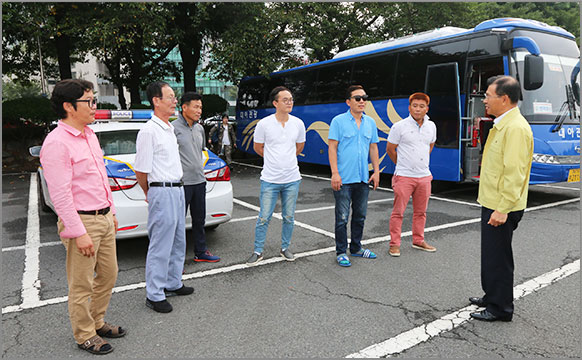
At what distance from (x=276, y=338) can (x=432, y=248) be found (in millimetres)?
2804

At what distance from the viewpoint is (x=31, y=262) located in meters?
4.88

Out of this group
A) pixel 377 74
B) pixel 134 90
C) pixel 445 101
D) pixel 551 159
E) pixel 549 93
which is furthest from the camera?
pixel 134 90

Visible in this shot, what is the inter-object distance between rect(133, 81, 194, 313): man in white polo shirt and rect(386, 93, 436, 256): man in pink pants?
8.70ft

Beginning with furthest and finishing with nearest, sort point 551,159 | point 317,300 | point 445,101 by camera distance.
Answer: point 445,101
point 551,159
point 317,300

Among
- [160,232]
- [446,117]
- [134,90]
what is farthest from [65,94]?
[134,90]

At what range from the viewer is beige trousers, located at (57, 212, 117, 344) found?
281 cm

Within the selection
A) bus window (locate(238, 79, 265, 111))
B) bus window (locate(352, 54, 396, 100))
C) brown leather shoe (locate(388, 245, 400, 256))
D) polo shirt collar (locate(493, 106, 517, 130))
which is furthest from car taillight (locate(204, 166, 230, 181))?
bus window (locate(238, 79, 265, 111))

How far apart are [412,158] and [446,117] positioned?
3978mm

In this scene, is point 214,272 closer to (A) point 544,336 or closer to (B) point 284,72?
(A) point 544,336

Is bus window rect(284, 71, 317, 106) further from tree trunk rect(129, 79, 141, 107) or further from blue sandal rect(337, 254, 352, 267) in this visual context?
tree trunk rect(129, 79, 141, 107)

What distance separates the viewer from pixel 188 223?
198 inches

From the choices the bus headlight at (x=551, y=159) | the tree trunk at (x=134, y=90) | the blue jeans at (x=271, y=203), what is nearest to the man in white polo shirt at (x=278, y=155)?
the blue jeans at (x=271, y=203)

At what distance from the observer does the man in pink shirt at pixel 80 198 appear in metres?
2.65

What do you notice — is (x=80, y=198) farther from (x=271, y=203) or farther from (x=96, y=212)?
(x=271, y=203)
